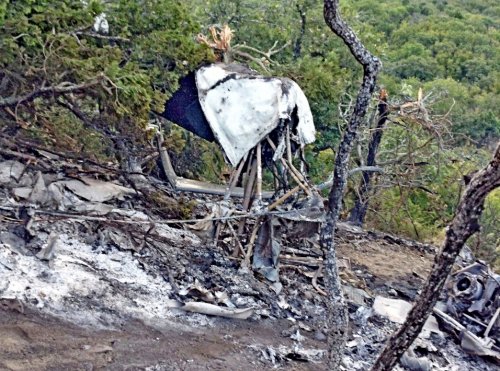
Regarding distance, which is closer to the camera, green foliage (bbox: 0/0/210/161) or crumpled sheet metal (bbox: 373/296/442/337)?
green foliage (bbox: 0/0/210/161)

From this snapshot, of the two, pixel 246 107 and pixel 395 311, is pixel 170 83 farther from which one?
pixel 395 311

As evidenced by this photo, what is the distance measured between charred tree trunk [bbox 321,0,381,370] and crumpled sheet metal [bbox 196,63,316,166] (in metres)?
1.97

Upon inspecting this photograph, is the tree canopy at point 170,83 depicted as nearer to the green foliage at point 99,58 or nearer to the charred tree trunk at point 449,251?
the green foliage at point 99,58

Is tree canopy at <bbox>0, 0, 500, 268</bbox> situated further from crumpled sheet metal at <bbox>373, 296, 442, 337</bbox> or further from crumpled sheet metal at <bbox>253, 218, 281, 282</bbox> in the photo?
crumpled sheet metal at <bbox>373, 296, 442, 337</bbox>

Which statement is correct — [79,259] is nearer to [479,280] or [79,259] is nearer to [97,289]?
[97,289]

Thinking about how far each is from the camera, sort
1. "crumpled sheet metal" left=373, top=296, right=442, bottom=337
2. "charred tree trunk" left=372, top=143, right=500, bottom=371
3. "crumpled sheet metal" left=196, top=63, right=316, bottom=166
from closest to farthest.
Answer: "charred tree trunk" left=372, top=143, right=500, bottom=371
"crumpled sheet metal" left=196, top=63, right=316, bottom=166
"crumpled sheet metal" left=373, top=296, right=442, bottom=337

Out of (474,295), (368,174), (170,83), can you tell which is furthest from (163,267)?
(368,174)

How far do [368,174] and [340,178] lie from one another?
510 cm

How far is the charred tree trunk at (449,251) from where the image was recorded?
9.99ft

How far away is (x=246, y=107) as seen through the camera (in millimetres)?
6266

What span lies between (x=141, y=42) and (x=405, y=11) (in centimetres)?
2810

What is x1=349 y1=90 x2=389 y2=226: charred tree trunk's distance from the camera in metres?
8.10

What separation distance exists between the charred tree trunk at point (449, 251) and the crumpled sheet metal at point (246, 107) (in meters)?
3.01

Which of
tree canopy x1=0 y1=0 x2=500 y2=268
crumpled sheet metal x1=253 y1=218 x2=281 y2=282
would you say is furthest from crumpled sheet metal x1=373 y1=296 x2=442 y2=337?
tree canopy x1=0 y1=0 x2=500 y2=268
